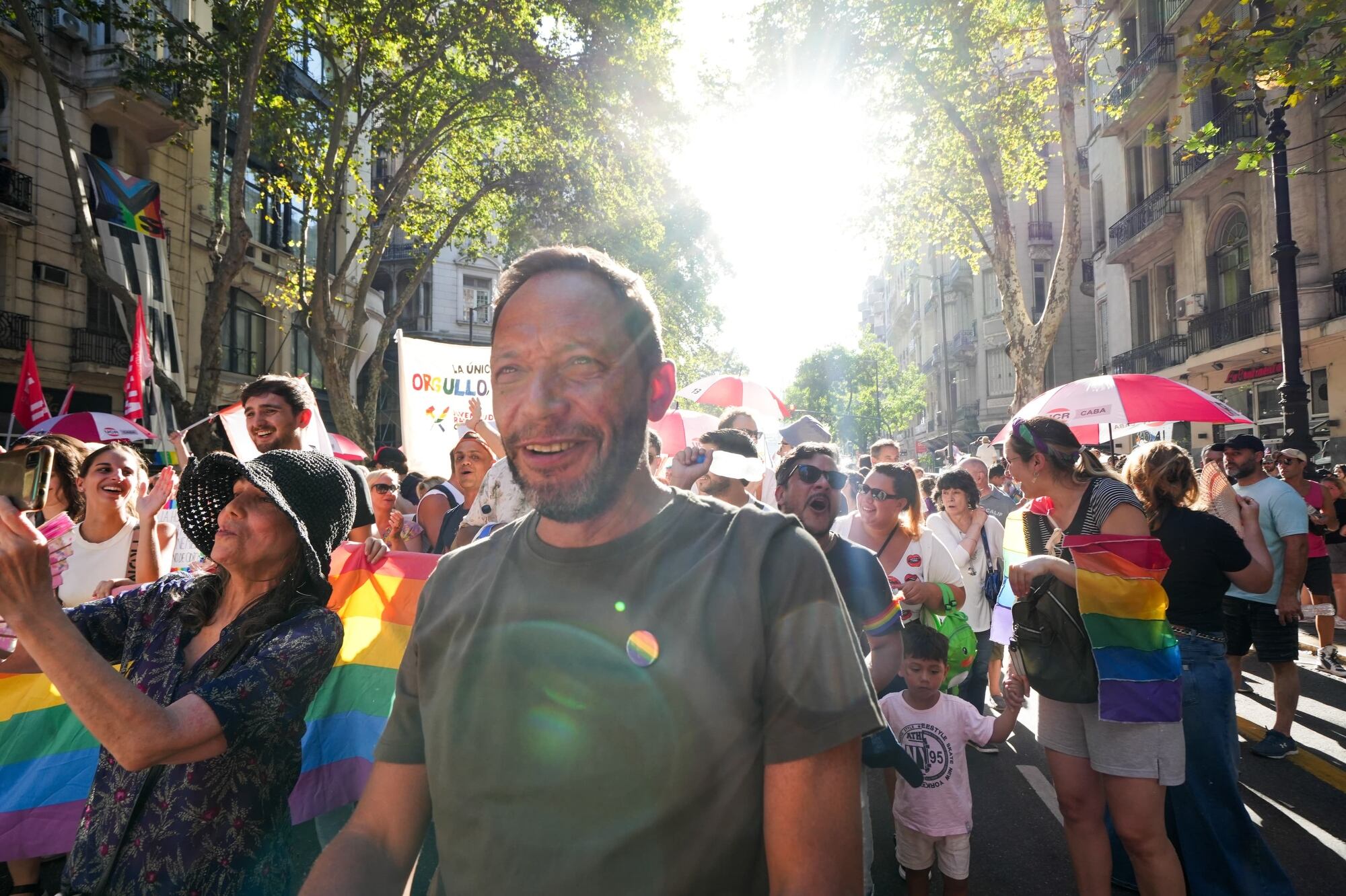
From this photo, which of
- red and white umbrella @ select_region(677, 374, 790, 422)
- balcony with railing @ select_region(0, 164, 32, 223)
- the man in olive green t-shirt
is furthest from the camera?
balcony with railing @ select_region(0, 164, 32, 223)

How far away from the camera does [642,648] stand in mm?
1409

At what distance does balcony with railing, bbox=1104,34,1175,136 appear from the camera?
21.1 metres

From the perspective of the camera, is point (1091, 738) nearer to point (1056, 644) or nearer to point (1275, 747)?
point (1056, 644)

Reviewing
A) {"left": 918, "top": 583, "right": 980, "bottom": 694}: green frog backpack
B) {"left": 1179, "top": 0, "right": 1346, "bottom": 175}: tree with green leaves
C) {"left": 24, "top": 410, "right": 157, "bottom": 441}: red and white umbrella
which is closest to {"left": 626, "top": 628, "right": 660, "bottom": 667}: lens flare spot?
{"left": 918, "top": 583, "right": 980, "bottom": 694}: green frog backpack

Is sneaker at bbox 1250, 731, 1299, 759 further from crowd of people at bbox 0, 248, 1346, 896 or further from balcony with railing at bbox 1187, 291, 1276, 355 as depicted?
balcony with railing at bbox 1187, 291, 1276, 355

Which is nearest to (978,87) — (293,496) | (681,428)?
(681,428)

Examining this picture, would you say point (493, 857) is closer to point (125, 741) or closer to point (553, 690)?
point (553, 690)

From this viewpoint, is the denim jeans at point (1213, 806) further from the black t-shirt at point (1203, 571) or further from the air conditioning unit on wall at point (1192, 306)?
the air conditioning unit on wall at point (1192, 306)

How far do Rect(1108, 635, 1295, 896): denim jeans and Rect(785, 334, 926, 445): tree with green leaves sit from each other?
48122 mm

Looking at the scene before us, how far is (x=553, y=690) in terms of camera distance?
1448 millimetres

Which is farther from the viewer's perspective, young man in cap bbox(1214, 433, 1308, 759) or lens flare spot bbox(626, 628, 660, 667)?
young man in cap bbox(1214, 433, 1308, 759)

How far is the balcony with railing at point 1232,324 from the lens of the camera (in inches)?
731

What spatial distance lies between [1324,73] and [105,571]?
27.9 ft

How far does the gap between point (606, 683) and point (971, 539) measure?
5.77 metres
